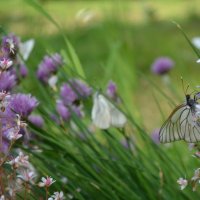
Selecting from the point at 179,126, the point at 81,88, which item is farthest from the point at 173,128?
the point at 81,88

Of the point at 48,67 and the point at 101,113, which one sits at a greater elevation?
the point at 48,67

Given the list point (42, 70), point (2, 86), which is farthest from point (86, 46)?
point (2, 86)

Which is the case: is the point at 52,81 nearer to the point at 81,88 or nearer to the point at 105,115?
the point at 81,88

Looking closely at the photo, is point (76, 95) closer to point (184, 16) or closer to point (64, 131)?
point (64, 131)

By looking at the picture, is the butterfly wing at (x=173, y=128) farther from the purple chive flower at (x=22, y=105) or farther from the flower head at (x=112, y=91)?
the flower head at (x=112, y=91)

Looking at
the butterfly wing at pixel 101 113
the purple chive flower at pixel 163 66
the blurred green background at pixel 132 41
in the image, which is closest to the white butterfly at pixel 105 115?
the butterfly wing at pixel 101 113

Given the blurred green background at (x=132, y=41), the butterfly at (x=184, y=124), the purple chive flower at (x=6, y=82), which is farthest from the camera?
the blurred green background at (x=132, y=41)

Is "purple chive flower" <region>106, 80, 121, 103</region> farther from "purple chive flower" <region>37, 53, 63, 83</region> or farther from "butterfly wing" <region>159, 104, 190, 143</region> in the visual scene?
"butterfly wing" <region>159, 104, 190, 143</region>
